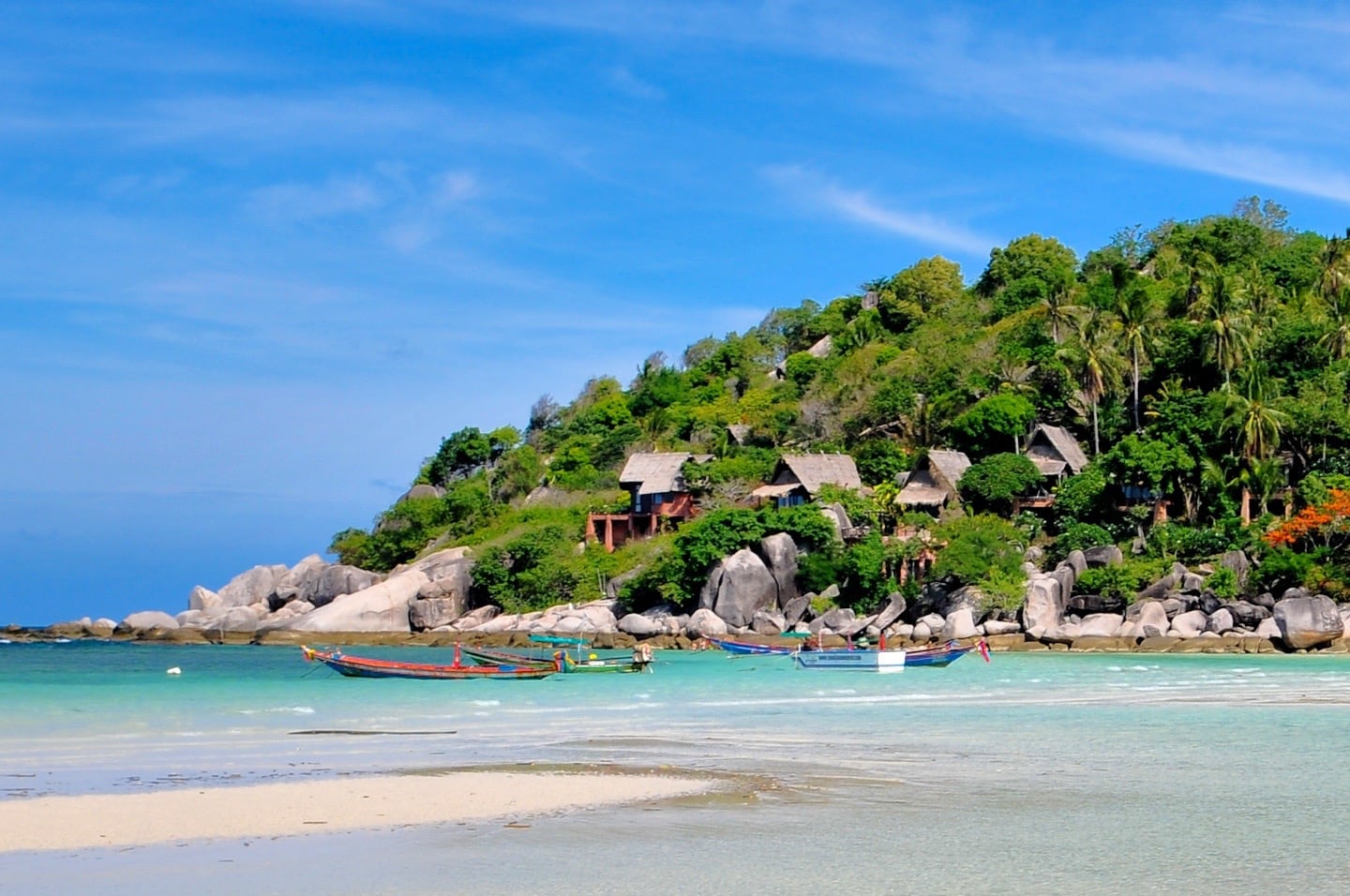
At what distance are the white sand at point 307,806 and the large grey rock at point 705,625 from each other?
3498cm

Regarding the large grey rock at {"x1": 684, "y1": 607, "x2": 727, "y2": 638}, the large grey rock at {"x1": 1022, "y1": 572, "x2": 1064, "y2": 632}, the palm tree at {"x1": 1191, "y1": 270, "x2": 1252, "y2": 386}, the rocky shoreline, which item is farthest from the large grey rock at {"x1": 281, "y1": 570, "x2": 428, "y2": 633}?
the palm tree at {"x1": 1191, "y1": 270, "x2": 1252, "y2": 386}

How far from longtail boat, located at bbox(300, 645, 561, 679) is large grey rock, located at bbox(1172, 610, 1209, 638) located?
2093 cm

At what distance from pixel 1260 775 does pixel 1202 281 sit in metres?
48.7

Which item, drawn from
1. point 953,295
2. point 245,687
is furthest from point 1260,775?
point 953,295

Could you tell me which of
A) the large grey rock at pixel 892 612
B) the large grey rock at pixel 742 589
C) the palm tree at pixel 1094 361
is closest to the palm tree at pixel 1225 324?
the palm tree at pixel 1094 361

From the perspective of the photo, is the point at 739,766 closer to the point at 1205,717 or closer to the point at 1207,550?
the point at 1205,717

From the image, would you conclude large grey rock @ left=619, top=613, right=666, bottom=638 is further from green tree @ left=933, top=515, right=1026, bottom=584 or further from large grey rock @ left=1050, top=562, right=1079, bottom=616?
large grey rock @ left=1050, top=562, right=1079, bottom=616

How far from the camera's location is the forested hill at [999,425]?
165 feet

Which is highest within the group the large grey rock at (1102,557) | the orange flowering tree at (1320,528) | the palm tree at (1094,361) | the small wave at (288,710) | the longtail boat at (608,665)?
the palm tree at (1094,361)

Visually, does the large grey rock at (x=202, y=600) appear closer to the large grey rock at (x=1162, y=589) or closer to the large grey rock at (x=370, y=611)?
the large grey rock at (x=370, y=611)

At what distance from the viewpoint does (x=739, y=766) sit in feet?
55.7

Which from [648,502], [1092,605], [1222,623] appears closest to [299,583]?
[648,502]

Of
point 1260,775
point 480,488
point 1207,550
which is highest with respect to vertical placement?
point 480,488

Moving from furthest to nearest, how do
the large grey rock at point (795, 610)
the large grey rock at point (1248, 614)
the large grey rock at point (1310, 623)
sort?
the large grey rock at point (795, 610) → the large grey rock at point (1248, 614) → the large grey rock at point (1310, 623)
